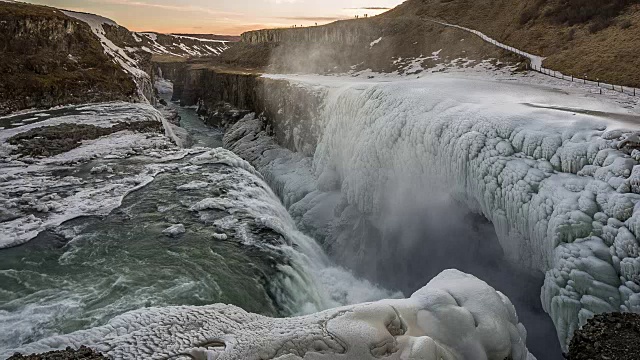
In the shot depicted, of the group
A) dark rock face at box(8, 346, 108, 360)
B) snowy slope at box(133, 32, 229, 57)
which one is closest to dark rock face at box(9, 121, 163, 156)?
dark rock face at box(8, 346, 108, 360)

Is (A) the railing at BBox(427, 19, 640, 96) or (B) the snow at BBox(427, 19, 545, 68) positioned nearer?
(A) the railing at BBox(427, 19, 640, 96)

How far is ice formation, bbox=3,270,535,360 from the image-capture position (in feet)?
16.1

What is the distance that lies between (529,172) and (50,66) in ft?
110

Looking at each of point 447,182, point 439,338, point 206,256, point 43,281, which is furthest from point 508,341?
point 43,281

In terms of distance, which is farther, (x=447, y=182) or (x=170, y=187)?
(x=170, y=187)

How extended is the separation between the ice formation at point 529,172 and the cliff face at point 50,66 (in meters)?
21.4

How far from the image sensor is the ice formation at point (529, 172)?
6809 mm

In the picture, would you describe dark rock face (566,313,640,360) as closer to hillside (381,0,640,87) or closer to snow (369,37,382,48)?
hillside (381,0,640,87)

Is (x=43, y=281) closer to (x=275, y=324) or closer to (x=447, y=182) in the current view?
(x=275, y=324)

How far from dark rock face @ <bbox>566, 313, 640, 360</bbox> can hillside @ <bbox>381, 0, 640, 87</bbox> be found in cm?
1785

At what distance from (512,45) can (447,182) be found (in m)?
29.9

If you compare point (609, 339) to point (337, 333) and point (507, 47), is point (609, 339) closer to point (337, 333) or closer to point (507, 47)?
point (337, 333)

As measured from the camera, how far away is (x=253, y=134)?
29.8m

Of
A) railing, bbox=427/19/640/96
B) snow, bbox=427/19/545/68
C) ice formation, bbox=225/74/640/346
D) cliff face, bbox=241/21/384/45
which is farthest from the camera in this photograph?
cliff face, bbox=241/21/384/45
